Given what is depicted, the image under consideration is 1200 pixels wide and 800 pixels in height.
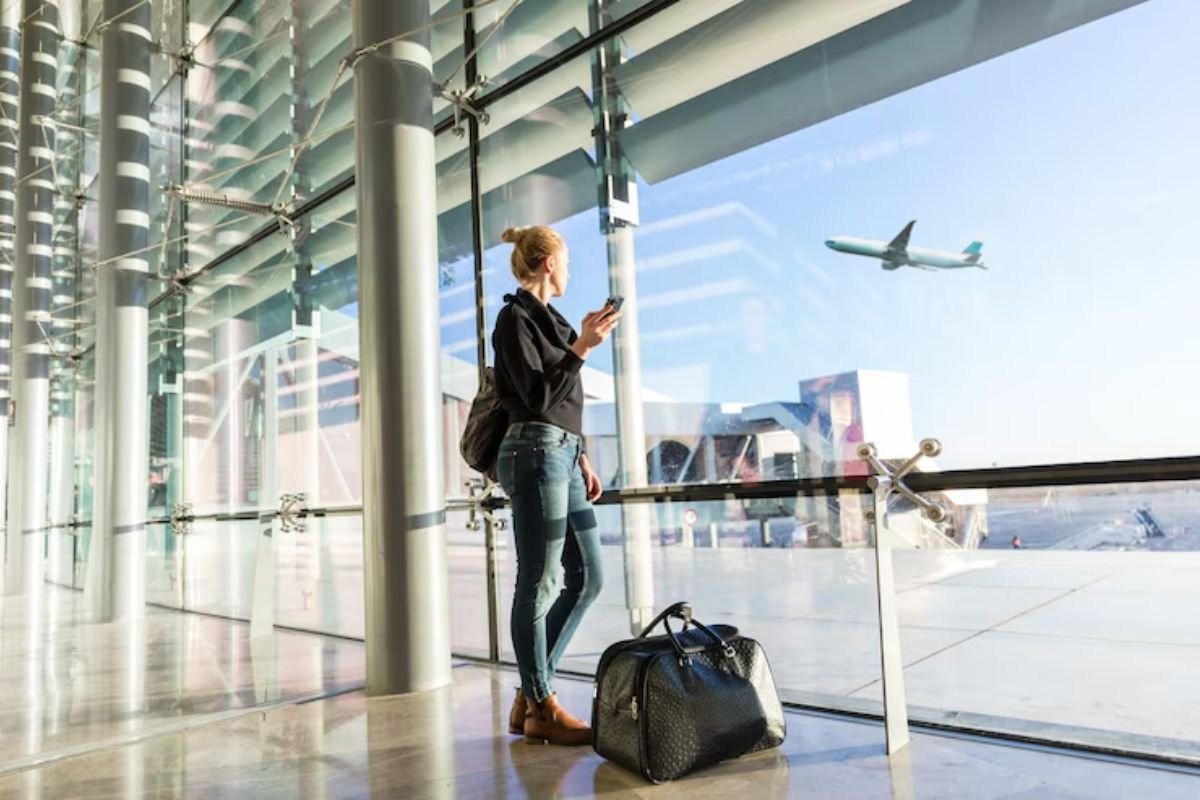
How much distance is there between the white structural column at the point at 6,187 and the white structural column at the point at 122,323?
561 cm

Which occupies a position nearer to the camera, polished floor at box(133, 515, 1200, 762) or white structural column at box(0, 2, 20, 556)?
polished floor at box(133, 515, 1200, 762)

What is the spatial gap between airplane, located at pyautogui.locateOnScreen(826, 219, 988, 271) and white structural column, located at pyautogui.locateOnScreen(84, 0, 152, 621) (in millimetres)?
5974

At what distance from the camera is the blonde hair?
2660mm

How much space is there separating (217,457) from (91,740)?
4.05 m

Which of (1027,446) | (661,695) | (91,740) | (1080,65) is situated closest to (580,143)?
(1080,65)

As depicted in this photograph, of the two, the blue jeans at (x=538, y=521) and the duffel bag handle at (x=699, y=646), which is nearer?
the duffel bag handle at (x=699, y=646)

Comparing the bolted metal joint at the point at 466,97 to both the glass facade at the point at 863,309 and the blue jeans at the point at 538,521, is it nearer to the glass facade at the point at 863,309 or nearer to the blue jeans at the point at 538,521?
the glass facade at the point at 863,309

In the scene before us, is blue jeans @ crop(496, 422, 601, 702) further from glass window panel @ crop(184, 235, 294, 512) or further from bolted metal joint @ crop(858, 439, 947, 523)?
glass window panel @ crop(184, 235, 294, 512)

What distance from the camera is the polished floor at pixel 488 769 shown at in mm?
2109

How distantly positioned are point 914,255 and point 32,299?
34.3ft

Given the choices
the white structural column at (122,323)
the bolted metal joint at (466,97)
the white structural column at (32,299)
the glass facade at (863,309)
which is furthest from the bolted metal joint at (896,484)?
the white structural column at (32,299)

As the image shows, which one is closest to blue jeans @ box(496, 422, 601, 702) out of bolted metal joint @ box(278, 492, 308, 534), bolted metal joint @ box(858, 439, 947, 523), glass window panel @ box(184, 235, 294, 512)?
bolted metal joint @ box(858, 439, 947, 523)

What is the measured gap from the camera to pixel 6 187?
11500 mm

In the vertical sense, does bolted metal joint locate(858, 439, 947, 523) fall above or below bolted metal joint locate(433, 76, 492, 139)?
below
